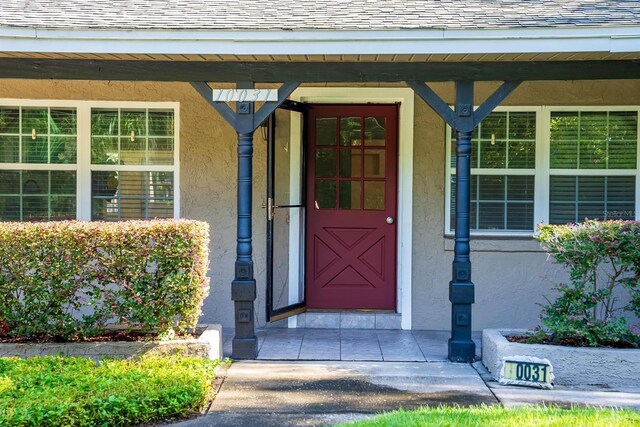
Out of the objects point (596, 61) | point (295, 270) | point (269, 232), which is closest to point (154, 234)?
point (269, 232)

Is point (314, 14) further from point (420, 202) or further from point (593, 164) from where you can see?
point (593, 164)

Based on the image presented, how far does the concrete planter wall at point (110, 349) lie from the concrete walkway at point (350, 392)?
1.16ft

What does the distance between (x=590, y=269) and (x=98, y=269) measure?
4.11 meters

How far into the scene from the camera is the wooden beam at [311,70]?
20.2 feet

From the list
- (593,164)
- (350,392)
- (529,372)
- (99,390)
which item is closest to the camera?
(99,390)

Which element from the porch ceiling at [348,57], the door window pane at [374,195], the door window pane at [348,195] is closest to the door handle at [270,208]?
the door window pane at [348,195]

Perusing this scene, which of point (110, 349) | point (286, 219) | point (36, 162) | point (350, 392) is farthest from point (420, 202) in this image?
point (36, 162)

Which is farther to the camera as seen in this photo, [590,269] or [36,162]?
[36,162]

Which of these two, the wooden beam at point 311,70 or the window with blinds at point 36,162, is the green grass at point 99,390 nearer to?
the window with blinds at point 36,162

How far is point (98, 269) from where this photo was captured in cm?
579

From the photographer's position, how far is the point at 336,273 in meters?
7.80

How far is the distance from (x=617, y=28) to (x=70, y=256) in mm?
4945

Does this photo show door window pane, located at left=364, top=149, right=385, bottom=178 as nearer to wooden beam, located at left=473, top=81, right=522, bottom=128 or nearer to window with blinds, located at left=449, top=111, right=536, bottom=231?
window with blinds, located at left=449, top=111, right=536, bottom=231

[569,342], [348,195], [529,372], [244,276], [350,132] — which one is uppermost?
[350,132]
